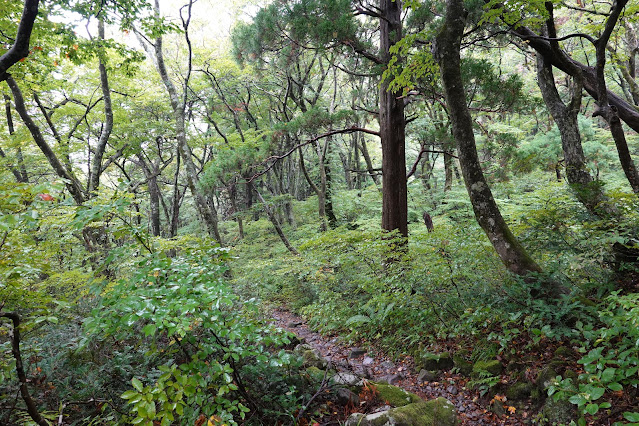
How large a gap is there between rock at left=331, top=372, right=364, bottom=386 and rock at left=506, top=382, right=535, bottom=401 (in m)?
1.55

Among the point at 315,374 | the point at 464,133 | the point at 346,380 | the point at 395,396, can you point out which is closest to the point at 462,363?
the point at 395,396

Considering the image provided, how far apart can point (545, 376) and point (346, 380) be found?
2011 millimetres

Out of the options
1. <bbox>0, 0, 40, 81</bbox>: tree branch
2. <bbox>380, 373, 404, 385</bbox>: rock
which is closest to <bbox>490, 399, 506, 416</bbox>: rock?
<bbox>380, 373, 404, 385</bbox>: rock

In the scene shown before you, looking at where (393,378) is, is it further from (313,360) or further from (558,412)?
(558,412)

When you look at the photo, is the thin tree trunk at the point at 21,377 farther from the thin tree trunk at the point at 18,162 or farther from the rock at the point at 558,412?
the thin tree trunk at the point at 18,162

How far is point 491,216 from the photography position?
411cm

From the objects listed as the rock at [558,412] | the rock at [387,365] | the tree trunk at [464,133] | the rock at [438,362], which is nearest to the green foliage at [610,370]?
the rock at [558,412]

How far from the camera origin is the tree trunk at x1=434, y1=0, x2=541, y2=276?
13.3 ft

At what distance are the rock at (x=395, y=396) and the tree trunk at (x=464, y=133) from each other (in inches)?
80.2

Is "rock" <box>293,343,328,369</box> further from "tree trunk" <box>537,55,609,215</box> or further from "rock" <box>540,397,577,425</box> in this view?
"tree trunk" <box>537,55,609,215</box>

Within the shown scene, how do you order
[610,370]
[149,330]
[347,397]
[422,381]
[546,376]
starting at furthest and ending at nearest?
1. [422,381]
2. [347,397]
3. [546,376]
4. [610,370]
5. [149,330]

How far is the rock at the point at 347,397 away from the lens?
3297 millimetres

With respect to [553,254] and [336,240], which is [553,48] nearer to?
[553,254]

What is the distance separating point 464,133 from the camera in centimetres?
420
